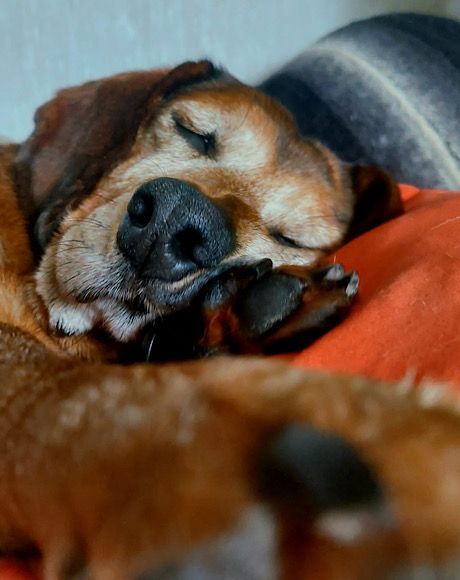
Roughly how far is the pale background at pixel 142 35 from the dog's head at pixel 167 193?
2.75ft

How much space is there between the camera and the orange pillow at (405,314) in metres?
0.70

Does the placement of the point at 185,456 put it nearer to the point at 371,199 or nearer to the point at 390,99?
the point at 371,199

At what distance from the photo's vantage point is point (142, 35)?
2240 millimetres

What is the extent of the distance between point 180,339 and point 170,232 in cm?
13

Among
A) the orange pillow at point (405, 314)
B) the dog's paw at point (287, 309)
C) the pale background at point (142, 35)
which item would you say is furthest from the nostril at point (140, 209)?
the pale background at point (142, 35)

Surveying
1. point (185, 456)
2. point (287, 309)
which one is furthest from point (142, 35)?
point (185, 456)

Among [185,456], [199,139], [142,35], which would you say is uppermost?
[185,456]

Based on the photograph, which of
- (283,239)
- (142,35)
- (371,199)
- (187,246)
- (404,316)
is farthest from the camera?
(142,35)

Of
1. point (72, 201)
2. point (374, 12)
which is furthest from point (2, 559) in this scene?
point (374, 12)

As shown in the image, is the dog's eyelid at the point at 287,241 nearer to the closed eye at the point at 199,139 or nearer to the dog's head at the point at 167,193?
the dog's head at the point at 167,193

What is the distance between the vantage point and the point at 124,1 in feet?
7.15

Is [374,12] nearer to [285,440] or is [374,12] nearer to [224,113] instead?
[224,113]

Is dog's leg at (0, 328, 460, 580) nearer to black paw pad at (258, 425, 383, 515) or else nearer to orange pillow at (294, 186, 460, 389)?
black paw pad at (258, 425, 383, 515)

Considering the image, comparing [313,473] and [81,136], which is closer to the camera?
[313,473]
